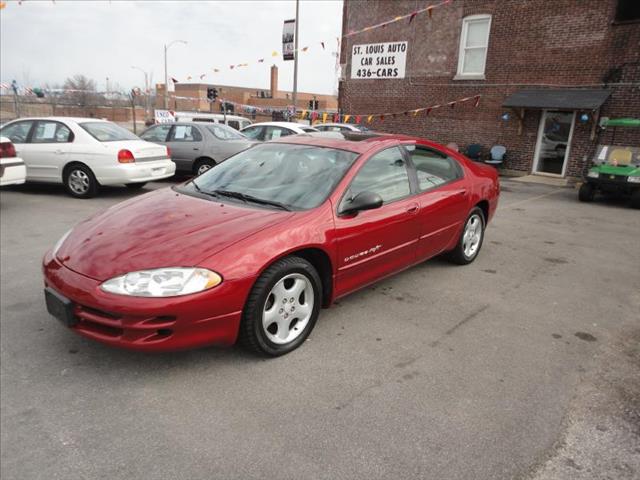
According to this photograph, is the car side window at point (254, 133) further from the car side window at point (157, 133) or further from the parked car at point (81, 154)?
the parked car at point (81, 154)

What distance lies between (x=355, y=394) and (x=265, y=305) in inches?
30.9

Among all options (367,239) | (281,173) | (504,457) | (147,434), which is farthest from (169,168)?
(504,457)

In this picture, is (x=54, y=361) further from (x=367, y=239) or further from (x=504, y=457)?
(x=504, y=457)

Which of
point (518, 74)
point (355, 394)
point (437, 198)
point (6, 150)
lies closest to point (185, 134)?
point (6, 150)

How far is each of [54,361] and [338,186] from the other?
7.45 feet

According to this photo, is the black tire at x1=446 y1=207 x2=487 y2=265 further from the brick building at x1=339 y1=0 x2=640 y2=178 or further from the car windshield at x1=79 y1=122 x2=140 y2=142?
the brick building at x1=339 y1=0 x2=640 y2=178

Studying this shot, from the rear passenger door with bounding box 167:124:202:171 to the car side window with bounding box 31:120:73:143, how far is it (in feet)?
7.74

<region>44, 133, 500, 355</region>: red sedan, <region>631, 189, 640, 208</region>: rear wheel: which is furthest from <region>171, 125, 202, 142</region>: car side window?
<region>631, 189, 640, 208</region>: rear wheel

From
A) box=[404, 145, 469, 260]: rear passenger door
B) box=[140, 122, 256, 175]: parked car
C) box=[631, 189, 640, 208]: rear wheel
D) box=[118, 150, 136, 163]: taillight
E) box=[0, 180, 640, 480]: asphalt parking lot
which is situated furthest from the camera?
box=[140, 122, 256, 175]: parked car

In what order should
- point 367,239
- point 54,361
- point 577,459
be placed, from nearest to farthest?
1. point 577,459
2. point 54,361
3. point 367,239

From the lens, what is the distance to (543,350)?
341 cm

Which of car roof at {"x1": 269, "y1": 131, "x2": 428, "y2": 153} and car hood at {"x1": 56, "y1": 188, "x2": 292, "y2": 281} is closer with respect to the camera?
car hood at {"x1": 56, "y1": 188, "x2": 292, "y2": 281}

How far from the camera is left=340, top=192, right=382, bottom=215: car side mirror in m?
3.44

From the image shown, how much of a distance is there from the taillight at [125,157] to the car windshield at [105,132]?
0.50 metres
